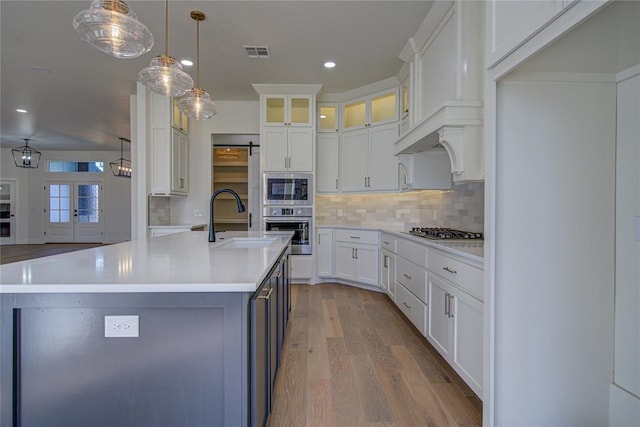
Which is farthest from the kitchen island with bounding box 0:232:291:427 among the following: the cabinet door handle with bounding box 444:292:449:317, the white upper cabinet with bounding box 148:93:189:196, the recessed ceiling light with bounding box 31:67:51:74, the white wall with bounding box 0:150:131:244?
the white wall with bounding box 0:150:131:244

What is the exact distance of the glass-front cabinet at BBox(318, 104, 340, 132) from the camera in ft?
16.5

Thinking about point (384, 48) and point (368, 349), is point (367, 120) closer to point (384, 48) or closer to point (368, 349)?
point (384, 48)

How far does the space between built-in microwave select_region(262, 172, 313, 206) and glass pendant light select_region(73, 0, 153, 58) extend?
284cm

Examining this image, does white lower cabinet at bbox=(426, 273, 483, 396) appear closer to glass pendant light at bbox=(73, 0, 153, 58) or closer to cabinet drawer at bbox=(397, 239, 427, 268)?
cabinet drawer at bbox=(397, 239, 427, 268)

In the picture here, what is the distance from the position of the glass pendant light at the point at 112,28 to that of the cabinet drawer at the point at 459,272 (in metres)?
2.39

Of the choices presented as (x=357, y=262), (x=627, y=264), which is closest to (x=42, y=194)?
(x=357, y=262)

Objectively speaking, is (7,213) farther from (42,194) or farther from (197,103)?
(197,103)

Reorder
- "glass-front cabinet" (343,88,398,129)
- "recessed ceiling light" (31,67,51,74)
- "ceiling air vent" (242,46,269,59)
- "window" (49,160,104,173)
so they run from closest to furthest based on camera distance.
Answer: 1. "ceiling air vent" (242,46,269,59)
2. "recessed ceiling light" (31,67,51,74)
3. "glass-front cabinet" (343,88,398,129)
4. "window" (49,160,104,173)

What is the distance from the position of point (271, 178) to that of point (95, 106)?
141 inches

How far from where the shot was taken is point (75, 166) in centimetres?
976

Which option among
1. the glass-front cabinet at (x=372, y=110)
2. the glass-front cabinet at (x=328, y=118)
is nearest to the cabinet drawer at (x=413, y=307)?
the glass-front cabinet at (x=372, y=110)

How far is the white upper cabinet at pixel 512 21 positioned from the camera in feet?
3.70

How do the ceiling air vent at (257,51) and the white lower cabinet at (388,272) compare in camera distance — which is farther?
the white lower cabinet at (388,272)

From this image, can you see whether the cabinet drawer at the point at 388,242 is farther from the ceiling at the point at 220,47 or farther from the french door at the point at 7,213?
the french door at the point at 7,213
